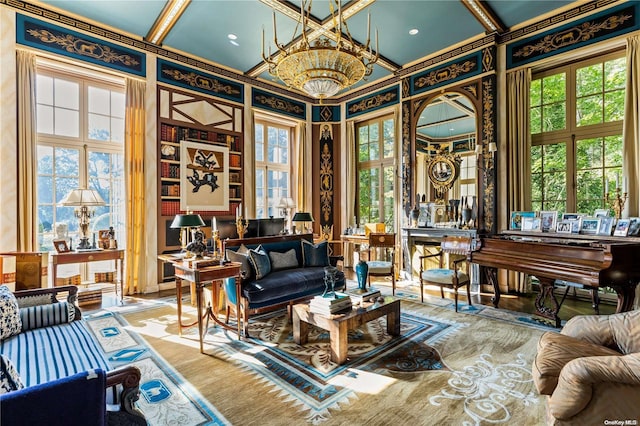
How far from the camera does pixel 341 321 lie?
2.64m

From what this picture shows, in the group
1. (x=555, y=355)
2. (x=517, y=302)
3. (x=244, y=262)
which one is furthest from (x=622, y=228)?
(x=244, y=262)

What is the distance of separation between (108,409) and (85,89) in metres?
5.23

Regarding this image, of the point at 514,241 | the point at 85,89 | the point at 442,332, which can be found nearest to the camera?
the point at 442,332

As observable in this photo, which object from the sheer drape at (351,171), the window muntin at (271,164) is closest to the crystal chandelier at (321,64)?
the window muntin at (271,164)

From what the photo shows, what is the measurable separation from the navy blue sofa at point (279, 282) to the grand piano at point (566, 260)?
2.06 meters

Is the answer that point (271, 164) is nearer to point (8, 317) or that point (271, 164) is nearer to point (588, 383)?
point (8, 317)

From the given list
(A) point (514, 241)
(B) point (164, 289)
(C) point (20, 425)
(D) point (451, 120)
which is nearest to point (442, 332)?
(A) point (514, 241)

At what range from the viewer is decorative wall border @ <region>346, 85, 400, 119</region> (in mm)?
6359

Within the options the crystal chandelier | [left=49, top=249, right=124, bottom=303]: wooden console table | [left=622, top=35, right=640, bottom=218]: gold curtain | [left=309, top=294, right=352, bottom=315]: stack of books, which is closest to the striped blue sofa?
[left=309, top=294, right=352, bottom=315]: stack of books

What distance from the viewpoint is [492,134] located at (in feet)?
16.3

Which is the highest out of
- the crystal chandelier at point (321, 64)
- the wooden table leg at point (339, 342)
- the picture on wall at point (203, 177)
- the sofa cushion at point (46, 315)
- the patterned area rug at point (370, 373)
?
the crystal chandelier at point (321, 64)

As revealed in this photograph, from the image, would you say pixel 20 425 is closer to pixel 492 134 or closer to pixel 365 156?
pixel 492 134

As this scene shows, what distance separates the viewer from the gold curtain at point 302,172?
23.8 ft

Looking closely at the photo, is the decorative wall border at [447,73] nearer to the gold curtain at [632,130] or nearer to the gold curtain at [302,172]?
the gold curtain at [632,130]
